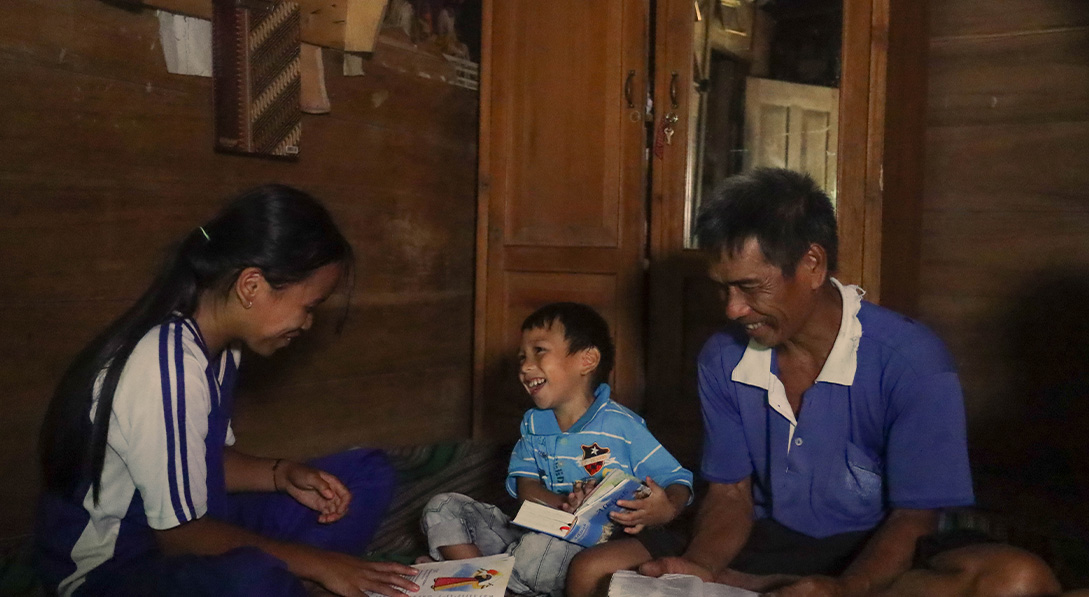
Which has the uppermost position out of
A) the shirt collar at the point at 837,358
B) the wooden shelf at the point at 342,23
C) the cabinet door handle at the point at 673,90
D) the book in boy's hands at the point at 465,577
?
the wooden shelf at the point at 342,23

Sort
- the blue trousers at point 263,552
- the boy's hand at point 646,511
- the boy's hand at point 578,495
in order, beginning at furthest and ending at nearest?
the boy's hand at point 578,495
the boy's hand at point 646,511
the blue trousers at point 263,552

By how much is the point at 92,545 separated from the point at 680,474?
1.08 metres

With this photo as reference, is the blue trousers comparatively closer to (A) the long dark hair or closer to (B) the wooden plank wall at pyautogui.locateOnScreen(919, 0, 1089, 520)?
(A) the long dark hair

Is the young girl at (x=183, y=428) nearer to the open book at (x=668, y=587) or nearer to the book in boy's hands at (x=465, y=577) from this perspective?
the book in boy's hands at (x=465, y=577)

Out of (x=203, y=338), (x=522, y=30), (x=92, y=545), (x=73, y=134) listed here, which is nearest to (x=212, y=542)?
(x=92, y=545)

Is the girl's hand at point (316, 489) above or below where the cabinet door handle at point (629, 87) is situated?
below

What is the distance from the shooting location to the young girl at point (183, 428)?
1.38 m

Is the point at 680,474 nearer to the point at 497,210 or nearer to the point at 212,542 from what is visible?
the point at 212,542

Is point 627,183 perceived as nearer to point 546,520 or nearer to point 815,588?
point 546,520

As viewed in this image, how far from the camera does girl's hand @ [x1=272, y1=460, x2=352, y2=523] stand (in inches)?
69.7

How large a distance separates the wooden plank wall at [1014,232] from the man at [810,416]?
1.11m

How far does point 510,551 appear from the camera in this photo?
198cm

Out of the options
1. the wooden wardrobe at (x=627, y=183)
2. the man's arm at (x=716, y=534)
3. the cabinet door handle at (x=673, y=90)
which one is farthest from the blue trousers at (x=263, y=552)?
the cabinet door handle at (x=673, y=90)

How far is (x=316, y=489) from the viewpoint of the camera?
5.82 ft
